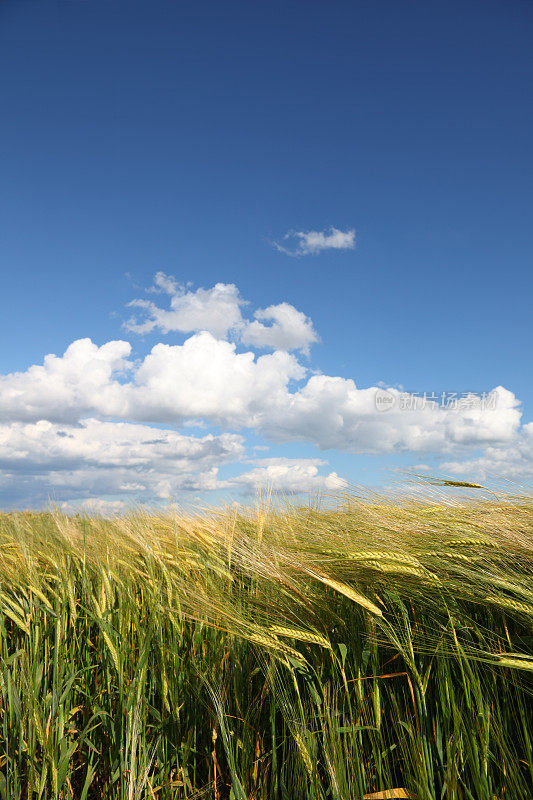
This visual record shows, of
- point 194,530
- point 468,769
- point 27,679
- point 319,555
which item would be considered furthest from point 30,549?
point 468,769

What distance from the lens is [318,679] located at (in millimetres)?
1183

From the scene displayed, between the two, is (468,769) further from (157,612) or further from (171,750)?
(157,612)

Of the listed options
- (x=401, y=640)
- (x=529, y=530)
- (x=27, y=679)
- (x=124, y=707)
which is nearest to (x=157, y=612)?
(x=124, y=707)

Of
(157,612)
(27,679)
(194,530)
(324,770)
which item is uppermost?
(194,530)

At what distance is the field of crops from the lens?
1.13 m

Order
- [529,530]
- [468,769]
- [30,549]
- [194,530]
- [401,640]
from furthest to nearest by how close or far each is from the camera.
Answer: [30,549] → [194,530] → [529,530] → [401,640] → [468,769]

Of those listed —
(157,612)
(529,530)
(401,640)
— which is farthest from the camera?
(157,612)

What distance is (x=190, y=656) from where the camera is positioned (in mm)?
1648

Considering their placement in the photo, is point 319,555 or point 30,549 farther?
point 30,549

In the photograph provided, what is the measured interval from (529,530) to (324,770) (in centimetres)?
87

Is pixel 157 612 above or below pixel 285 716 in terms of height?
above

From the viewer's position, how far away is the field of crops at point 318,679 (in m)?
1.13

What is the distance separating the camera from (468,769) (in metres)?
1.15

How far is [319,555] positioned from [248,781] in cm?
63
